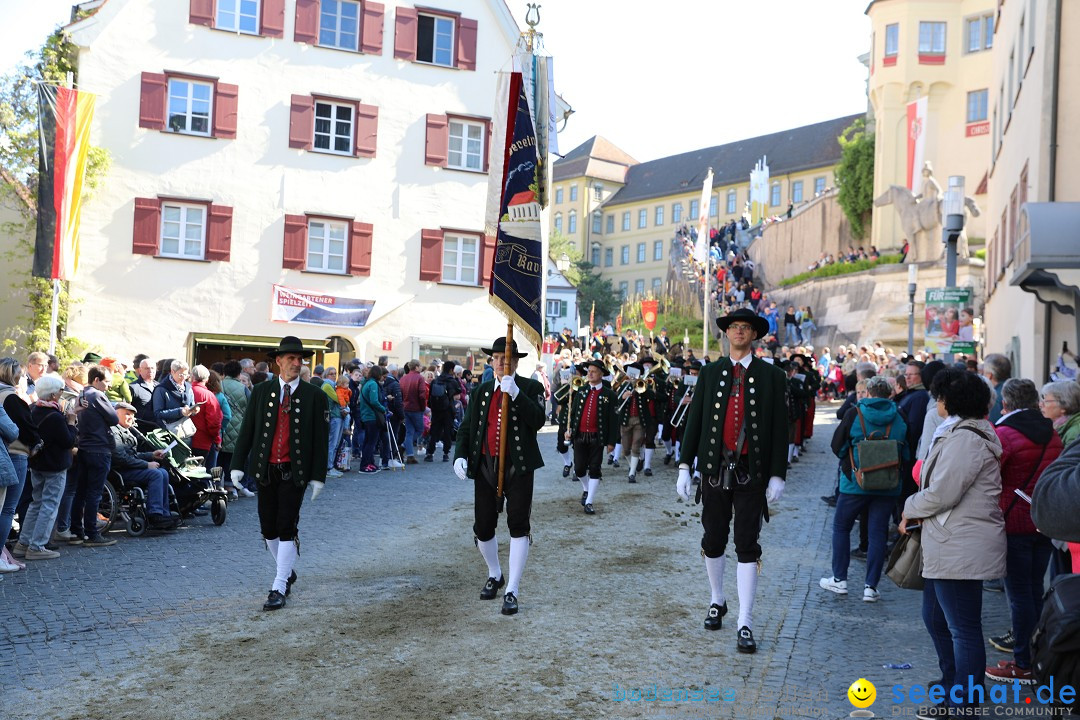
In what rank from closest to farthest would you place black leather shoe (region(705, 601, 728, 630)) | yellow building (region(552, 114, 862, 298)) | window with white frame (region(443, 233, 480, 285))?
black leather shoe (region(705, 601, 728, 630)) → window with white frame (region(443, 233, 480, 285)) → yellow building (region(552, 114, 862, 298))

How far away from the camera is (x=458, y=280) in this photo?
1160 inches

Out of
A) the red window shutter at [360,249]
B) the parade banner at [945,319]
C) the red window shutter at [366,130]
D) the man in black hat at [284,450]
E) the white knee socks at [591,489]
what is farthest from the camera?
the red window shutter at [366,130]

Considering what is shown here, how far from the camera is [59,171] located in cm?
2108

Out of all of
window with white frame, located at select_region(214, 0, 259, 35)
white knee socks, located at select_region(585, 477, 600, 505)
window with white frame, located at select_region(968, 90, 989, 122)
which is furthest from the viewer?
window with white frame, located at select_region(968, 90, 989, 122)

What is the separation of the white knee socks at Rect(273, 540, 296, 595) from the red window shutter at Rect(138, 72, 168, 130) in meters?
21.5

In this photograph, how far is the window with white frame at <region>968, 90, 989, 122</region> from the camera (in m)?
44.8

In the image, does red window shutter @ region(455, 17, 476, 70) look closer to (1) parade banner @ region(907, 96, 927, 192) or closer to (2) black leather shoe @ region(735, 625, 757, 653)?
(1) parade banner @ region(907, 96, 927, 192)

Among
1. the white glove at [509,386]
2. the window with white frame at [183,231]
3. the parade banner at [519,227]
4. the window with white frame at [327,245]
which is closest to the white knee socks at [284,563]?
the white glove at [509,386]

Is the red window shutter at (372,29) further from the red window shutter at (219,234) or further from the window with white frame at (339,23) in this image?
the red window shutter at (219,234)

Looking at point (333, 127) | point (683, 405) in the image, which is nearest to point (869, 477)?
point (683, 405)

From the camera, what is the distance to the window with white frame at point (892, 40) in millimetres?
46188

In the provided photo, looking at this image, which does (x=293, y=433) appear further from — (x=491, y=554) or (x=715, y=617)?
(x=715, y=617)

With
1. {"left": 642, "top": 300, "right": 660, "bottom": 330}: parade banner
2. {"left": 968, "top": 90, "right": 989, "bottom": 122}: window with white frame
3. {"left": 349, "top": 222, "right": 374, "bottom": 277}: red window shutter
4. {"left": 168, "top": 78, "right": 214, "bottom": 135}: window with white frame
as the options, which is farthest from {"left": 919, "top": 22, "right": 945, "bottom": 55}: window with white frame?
{"left": 168, "top": 78, "right": 214, "bottom": 135}: window with white frame

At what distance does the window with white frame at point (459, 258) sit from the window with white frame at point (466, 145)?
203 centimetres
